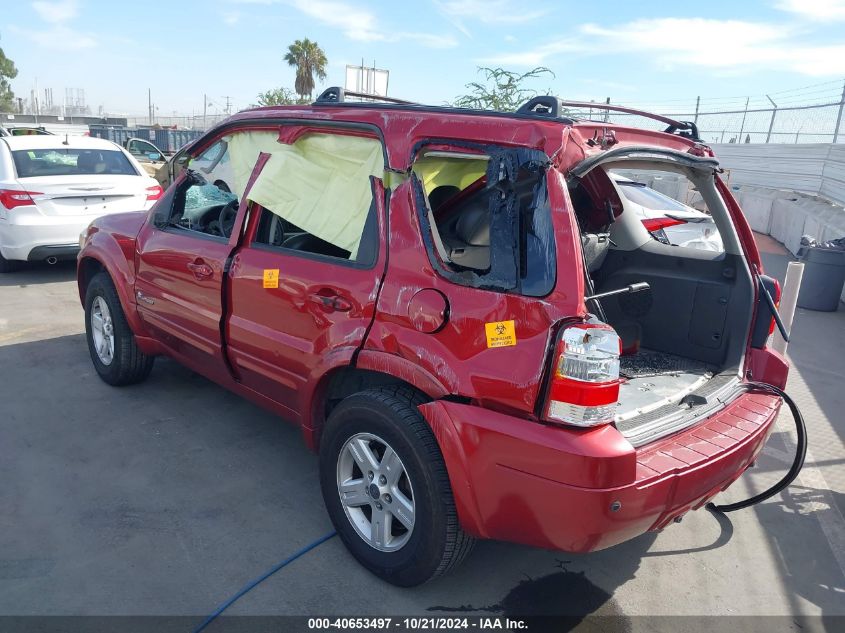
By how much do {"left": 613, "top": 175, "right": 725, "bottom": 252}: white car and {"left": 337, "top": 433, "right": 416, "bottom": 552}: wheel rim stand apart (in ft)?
19.3

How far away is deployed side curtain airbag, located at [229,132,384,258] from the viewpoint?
3033mm

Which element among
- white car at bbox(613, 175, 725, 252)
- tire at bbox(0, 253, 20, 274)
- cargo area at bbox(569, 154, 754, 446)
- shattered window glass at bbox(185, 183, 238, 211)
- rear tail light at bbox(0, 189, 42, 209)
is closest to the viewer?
cargo area at bbox(569, 154, 754, 446)

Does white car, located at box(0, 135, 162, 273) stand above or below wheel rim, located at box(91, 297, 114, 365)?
above

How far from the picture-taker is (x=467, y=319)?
2502mm

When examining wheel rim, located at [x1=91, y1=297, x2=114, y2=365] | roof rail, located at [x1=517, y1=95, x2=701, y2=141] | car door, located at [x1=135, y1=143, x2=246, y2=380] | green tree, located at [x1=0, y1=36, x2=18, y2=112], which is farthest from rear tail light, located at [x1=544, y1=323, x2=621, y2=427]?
green tree, located at [x1=0, y1=36, x2=18, y2=112]

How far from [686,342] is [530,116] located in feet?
6.09

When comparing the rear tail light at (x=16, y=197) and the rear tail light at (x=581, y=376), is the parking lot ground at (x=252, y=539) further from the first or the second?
the rear tail light at (x=16, y=197)

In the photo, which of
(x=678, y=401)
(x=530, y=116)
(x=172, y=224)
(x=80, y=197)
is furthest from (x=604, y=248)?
(x=80, y=197)

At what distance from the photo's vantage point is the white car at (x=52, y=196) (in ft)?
25.1

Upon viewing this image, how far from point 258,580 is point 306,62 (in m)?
45.3

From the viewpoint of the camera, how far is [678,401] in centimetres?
311

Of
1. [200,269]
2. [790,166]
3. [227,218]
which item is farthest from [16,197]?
[790,166]

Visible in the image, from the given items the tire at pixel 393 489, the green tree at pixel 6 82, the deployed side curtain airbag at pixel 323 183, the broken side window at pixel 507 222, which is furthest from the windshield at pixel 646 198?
the green tree at pixel 6 82

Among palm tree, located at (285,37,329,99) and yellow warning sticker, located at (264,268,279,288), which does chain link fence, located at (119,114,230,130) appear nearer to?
palm tree, located at (285,37,329,99)
